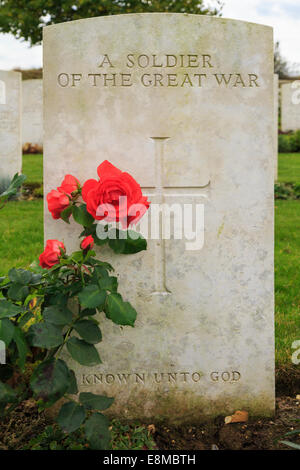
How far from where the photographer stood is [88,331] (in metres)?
1.86

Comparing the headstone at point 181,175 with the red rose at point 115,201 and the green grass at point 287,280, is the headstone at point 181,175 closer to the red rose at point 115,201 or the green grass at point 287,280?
the red rose at point 115,201

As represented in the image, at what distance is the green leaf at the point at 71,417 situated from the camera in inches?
69.1

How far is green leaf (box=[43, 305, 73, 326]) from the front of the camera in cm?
179

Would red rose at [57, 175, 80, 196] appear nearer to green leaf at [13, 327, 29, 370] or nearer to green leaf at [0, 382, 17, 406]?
green leaf at [13, 327, 29, 370]

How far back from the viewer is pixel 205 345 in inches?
92.0

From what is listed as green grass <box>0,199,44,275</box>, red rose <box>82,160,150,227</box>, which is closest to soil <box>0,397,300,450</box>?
red rose <box>82,160,150,227</box>

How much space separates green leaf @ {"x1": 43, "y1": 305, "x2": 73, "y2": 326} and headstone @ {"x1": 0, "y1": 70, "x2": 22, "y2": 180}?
531 cm

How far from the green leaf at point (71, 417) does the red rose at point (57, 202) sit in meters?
0.76

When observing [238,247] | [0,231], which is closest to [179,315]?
[238,247]

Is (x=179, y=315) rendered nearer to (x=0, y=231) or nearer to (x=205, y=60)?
(x=205, y=60)

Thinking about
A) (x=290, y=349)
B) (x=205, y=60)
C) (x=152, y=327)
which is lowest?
(x=290, y=349)

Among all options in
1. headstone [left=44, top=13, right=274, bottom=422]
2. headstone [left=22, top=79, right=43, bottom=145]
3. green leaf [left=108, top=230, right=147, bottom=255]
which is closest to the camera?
green leaf [left=108, top=230, right=147, bottom=255]
